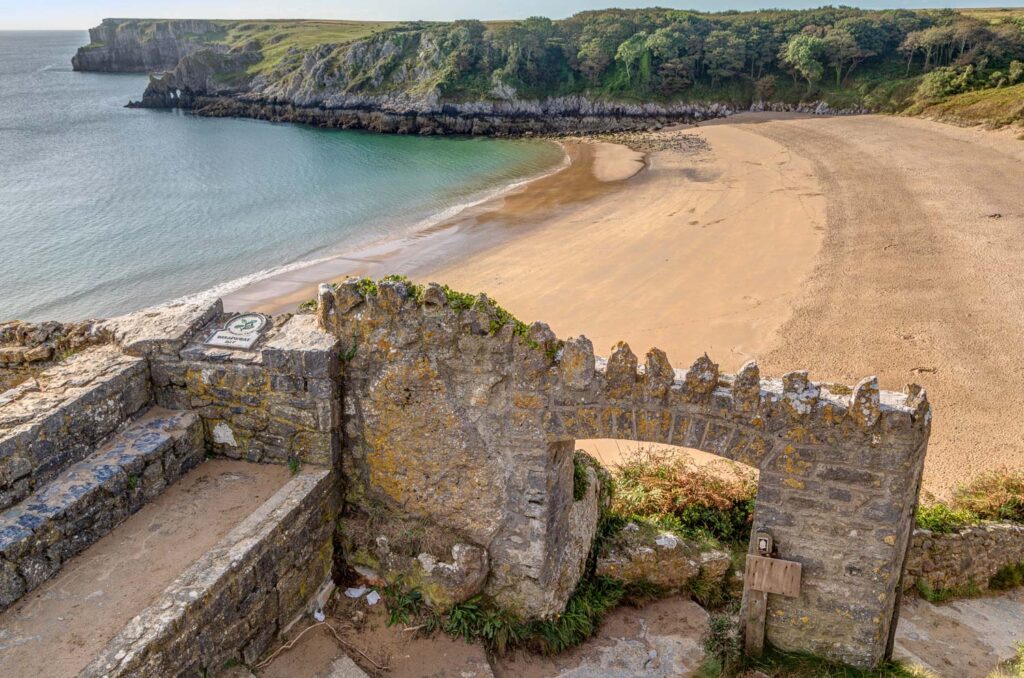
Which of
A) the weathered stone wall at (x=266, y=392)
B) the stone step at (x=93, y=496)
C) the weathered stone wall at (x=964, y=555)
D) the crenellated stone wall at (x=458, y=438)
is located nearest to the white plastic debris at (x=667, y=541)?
the crenellated stone wall at (x=458, y=438)

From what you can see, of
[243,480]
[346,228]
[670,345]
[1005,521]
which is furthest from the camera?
[346,228]

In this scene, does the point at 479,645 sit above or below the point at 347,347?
below

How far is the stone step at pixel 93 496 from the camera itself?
17.1ft

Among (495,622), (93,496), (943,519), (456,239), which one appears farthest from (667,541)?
(456,239)

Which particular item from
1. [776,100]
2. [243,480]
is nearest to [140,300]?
[243,480]

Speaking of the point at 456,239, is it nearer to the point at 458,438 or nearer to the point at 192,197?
the point at 192,197

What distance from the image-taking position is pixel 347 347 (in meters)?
6.48

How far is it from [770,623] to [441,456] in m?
3.22

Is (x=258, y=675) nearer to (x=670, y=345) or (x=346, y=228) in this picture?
(x=670, y=345)

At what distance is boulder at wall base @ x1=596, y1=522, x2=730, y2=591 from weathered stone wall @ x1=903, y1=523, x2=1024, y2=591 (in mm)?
2253

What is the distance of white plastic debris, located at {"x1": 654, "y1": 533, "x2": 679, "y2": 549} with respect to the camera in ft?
24.1

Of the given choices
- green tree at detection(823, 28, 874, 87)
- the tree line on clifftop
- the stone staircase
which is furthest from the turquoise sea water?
green tree at detection(823, 28, 874, 87)

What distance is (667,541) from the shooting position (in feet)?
24.3

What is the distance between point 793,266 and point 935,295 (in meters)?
3.68
